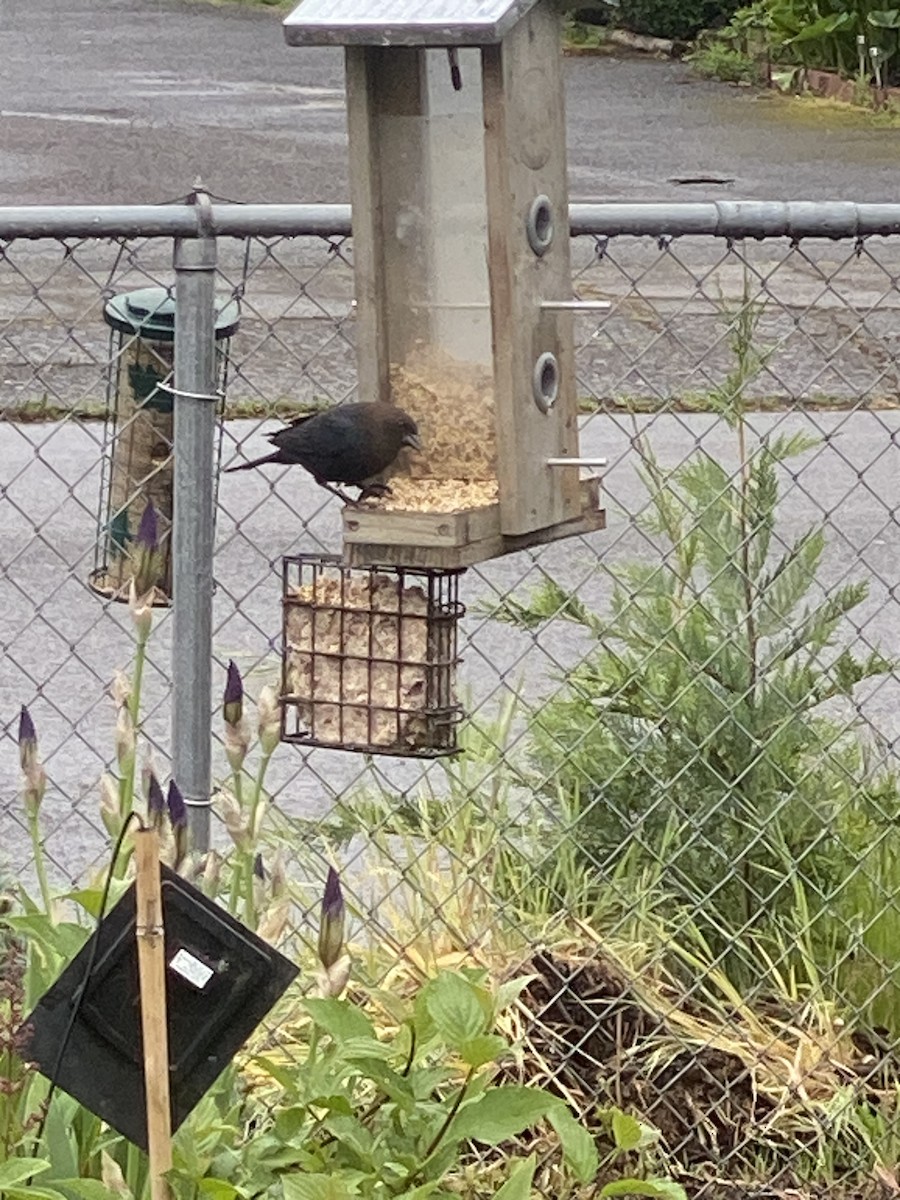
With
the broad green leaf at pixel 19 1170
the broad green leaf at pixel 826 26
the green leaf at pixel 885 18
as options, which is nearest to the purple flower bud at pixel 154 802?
the broad green leaf at pixel 19 1170

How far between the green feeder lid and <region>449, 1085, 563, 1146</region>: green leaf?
1324 mm

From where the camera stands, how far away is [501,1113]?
244cm

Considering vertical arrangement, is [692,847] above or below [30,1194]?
above

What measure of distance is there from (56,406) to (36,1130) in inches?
229

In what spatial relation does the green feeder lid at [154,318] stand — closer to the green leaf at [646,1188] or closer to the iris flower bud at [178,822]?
the iris flower bud at [178,822]

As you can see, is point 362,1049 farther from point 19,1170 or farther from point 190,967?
point 19,1170

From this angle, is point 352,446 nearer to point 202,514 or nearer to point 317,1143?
point 202,514

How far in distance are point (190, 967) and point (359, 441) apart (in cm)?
75

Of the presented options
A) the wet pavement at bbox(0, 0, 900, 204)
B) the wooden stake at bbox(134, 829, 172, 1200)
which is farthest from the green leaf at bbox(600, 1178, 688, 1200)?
the wet pavement at bbox(0, 0, 900, 204)

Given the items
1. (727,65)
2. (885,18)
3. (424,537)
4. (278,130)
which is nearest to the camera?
(424,537)

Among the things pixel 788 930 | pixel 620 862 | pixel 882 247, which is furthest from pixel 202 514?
pixel 882 247

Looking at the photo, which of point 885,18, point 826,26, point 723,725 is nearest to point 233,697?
point 723,725

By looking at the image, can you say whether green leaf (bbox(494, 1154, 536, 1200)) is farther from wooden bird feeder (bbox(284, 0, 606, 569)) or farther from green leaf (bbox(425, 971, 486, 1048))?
wooden bird feeder (bbox(284, 0, 606, 569))

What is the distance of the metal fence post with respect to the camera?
3.12m
